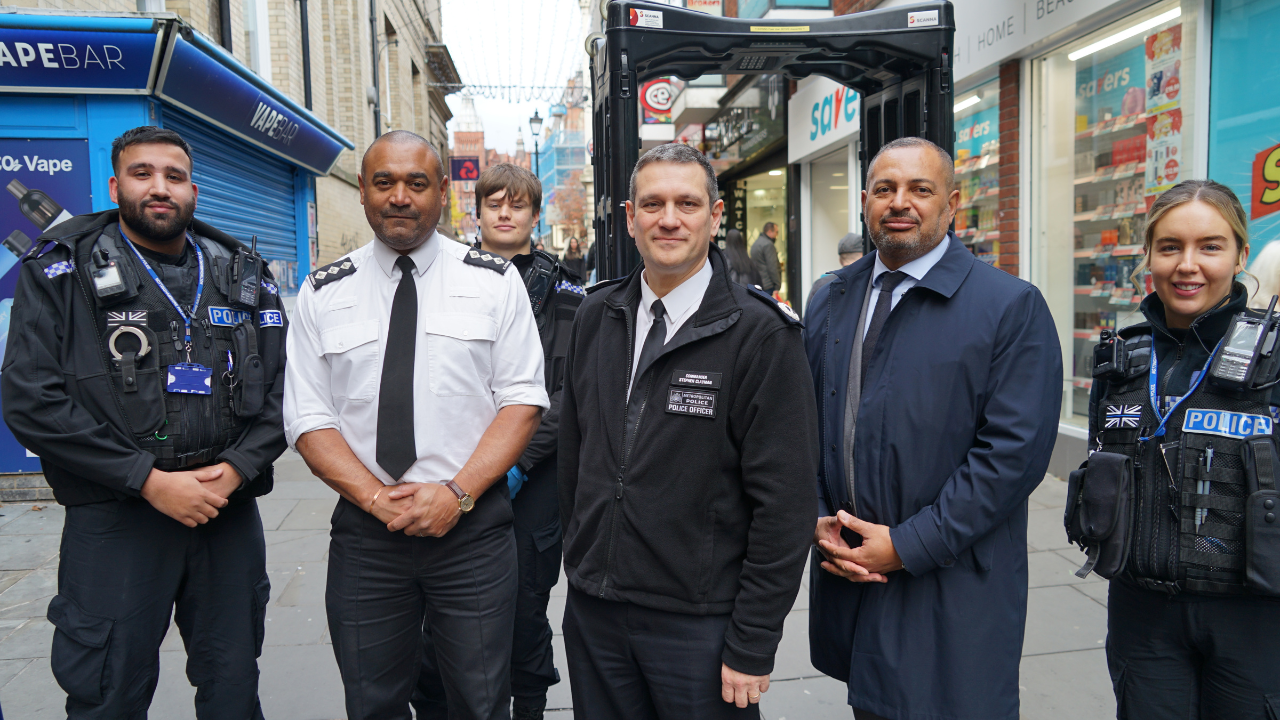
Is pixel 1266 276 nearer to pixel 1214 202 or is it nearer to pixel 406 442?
pixel 1214 202

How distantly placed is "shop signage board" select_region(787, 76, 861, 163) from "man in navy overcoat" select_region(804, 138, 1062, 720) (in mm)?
7096

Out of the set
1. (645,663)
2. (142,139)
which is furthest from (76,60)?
(645,663)

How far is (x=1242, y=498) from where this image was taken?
2.02 m

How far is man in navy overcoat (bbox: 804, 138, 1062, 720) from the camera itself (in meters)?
2.04

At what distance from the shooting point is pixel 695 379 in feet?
6.51

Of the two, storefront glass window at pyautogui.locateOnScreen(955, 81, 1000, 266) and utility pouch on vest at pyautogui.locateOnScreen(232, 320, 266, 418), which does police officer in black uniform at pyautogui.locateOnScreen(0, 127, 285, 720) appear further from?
storefront glass window at pyautogui.locateOnScreen(955, 81, 1000, 266)

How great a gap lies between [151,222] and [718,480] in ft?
7.05

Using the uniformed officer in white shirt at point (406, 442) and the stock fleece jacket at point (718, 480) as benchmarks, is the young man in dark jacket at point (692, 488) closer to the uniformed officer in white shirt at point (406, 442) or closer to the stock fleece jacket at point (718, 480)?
the stock fleece jacket at point (718, 480)

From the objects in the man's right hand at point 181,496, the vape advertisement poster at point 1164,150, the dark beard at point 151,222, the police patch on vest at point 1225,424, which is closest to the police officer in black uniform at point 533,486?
the man's right hand at point 181,496

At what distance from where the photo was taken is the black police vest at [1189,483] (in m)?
2.03

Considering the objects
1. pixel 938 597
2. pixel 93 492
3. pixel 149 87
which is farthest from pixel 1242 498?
pixel 149 87

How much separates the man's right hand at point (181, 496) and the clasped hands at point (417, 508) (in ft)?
2.07

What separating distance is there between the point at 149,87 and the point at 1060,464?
7.70 meters

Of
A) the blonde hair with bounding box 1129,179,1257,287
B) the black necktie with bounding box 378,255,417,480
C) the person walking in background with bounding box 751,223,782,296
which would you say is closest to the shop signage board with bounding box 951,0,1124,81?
the person walking in background with bounding box 751,223,782,296
